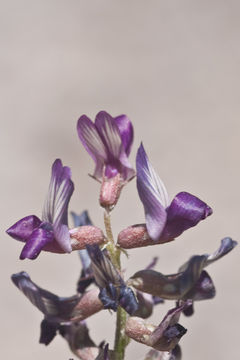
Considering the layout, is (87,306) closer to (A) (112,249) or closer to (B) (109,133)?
(A) (112,249)

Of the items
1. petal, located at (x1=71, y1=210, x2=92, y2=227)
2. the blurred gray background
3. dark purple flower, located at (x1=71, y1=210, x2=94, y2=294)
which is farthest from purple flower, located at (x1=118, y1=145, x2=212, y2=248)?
the blurred gray background

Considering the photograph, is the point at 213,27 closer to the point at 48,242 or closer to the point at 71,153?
the point at 71,153

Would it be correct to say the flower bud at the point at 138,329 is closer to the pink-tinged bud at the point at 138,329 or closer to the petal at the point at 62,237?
the pink-tinged bud at the point at 138,329

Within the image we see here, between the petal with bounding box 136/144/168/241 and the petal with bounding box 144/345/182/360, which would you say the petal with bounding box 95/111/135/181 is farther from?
the petal with bounding box 144/345/182/360

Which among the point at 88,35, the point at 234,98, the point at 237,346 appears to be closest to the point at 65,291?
the point at 237,346

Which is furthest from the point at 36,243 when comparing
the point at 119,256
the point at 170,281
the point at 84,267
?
the point at 84,267

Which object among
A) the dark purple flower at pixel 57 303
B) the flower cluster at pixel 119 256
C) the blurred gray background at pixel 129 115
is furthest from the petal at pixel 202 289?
the blurred gray background at pixel 129 115
